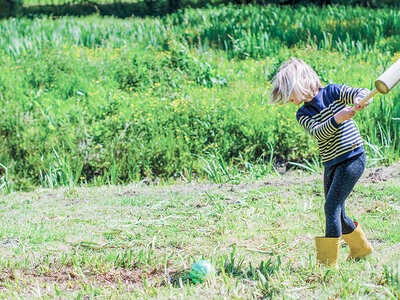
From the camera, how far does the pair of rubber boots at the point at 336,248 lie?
9.18 ft

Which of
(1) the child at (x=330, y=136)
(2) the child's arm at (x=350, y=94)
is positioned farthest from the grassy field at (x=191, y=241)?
(2) the child's arm at (x=350, y=94)

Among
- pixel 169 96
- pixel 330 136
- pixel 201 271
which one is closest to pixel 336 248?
pixel 330 136

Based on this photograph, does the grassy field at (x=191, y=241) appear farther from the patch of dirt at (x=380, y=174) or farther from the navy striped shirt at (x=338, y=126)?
the navy striped shirt at (x=338, y=126)

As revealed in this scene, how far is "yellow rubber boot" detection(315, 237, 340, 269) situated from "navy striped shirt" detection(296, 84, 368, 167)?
0.43 metres

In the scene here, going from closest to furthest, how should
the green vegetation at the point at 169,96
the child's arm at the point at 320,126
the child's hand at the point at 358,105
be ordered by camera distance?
the child's hand at the point at 358,105 < the child's arm at the point at 320,126 < the green vegetation at the point at 169,96

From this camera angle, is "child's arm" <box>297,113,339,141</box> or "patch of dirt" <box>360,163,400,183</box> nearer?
"child's arm" <box>297,113,339,141</box>

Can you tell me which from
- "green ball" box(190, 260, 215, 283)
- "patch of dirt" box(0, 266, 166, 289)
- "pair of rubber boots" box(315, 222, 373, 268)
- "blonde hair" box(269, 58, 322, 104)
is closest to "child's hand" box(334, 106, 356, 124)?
"blonde hair" box(269, 58, 322, 104)

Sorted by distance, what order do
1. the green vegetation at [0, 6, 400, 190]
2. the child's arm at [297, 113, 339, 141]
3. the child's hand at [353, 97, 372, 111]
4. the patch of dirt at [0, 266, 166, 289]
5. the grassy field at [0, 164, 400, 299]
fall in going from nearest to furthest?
the child's hand at [353, 97, 372, 111]
the child's arm at [297, 113, 339, 141]
the grassy field at [0, 164, 400, 299]
the patch of dirt at [0, 266, 166, 289]
the green vegetation at [0, 6, 400, 190]

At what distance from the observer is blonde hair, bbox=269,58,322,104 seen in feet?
9.05

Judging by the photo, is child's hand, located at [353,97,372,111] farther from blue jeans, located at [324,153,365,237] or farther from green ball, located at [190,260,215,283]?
green ball, located at [190,260,215,283]

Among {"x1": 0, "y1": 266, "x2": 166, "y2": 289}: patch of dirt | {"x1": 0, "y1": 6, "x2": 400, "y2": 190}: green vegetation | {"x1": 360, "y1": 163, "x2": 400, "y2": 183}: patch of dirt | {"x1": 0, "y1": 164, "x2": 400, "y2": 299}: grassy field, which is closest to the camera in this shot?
{"x1": 0, "y1": 164, "x2": 400, "y2": 299}: grassy field

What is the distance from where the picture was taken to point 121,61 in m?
7.30

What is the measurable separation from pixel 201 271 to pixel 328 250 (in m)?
0.74

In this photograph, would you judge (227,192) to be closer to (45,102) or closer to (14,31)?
(45,102)
